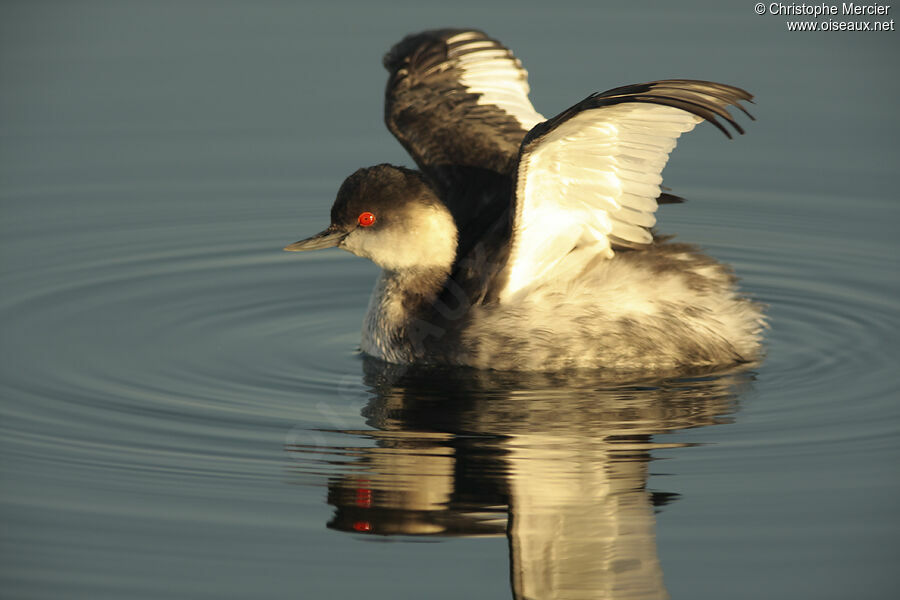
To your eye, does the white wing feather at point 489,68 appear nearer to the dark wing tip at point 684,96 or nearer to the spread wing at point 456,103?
the spread wing at point 456,103

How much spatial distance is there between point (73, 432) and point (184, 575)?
1.80 meters

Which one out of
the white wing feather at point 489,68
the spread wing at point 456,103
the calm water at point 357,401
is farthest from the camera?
the white wing feather at point 489,68

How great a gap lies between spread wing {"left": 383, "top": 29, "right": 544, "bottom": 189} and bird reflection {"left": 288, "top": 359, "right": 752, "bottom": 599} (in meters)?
1.66

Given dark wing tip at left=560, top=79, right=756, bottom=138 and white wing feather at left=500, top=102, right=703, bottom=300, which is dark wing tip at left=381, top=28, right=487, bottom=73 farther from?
dark wing tip at left=560, top=79, right=756, bottom=138

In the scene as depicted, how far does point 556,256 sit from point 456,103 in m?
2.19

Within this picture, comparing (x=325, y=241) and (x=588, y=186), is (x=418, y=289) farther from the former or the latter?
(x=588, y=186)

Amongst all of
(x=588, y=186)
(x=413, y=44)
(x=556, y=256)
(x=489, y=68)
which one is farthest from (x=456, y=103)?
(x=588, y=186)

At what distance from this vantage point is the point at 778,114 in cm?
1329

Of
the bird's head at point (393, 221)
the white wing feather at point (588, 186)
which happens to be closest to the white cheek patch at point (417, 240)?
the bird's head at point (393, 221)

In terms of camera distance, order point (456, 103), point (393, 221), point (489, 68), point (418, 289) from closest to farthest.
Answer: point (393, 221) → point (418, 289) → point (456, 103) → point (489, 68)

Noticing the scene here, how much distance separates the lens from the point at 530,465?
740 cm

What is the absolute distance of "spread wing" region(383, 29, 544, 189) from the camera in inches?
392

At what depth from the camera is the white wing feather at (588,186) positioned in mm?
7773

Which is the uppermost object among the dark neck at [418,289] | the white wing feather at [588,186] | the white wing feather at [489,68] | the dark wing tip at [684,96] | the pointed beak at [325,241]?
the white wing feather at [489,68]
